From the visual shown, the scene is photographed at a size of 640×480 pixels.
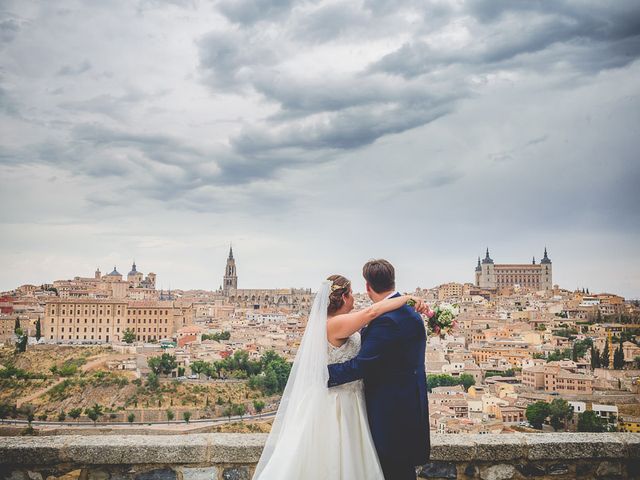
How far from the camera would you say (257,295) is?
439ft

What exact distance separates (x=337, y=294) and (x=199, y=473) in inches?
54.5

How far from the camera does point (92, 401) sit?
47.5m

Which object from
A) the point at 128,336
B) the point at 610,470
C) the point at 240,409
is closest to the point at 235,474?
the point at 610,470

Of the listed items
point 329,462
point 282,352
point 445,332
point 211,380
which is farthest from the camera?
point 282,352

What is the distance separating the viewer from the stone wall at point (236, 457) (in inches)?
132

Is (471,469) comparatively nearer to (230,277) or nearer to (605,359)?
(605,359)

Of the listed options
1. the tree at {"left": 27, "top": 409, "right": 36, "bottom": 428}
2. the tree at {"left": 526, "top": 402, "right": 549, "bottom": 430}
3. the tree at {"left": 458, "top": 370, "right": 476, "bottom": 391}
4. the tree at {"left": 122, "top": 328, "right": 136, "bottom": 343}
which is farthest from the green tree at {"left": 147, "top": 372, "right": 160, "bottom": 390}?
the tree at {"left": 526, "top": 402, "right": 549, "bottom": 430}

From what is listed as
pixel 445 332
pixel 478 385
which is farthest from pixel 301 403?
pixel 478 385

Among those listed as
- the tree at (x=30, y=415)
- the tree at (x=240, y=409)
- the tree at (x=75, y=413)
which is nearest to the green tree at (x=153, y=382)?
the tree at (x=75, y=413)

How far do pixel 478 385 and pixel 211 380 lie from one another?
23681 millimetres

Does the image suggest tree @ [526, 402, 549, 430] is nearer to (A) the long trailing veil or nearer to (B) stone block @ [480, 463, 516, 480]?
(B) stone block @ [480, 463, 516, 480]

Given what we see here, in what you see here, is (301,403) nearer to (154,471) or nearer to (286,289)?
(154,471)

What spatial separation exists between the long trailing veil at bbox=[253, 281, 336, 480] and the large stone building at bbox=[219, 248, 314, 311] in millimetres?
124483

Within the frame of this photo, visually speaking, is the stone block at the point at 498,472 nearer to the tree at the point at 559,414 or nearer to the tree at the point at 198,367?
the tree at the point at 559,414
